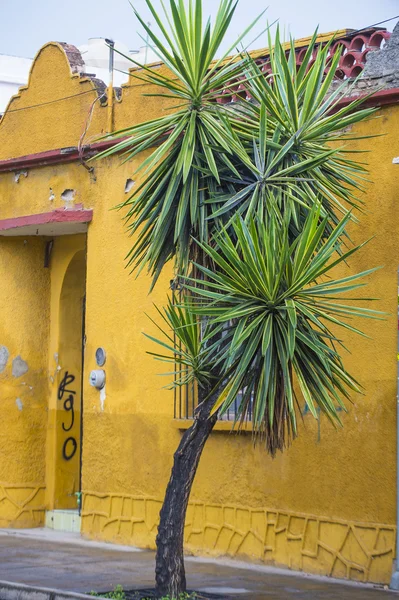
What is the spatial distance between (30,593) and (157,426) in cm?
342

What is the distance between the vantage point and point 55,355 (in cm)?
1393

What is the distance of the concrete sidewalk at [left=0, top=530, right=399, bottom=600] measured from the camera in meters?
8.81

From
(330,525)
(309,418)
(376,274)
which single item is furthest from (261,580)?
(376,274)

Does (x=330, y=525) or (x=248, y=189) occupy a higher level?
(x=248, y=189)

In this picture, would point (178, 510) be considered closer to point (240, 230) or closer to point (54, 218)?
point (240, 230)

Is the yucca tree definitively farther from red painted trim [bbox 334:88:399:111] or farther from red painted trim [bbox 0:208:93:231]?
red painted trim [bbox 0:208:93:231]

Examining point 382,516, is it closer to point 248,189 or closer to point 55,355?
point 248,189

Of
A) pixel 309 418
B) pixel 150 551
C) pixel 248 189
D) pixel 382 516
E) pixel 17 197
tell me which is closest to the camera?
pixel 248 189

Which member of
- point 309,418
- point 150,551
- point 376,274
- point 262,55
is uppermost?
point 262,55

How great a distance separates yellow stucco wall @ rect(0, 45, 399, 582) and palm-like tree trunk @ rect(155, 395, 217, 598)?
1640 millimetres

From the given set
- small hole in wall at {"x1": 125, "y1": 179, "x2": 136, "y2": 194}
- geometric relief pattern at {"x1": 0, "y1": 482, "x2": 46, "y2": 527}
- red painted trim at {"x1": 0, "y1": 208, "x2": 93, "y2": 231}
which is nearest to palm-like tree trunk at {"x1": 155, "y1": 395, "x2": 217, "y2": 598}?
small hole in wall at {"x1": 125, "y1": 179, "x2": 136, "y2": 194}

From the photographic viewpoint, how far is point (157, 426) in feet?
38.3

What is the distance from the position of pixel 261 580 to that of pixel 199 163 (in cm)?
380

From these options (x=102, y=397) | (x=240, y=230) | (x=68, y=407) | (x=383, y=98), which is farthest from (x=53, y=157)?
(x=240, y=230)
